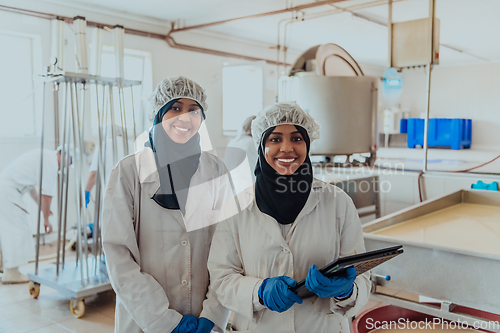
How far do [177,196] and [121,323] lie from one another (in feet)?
1.23

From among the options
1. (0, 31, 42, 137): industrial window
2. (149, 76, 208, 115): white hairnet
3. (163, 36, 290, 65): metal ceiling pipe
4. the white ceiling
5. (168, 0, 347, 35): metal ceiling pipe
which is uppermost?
the white ceiling

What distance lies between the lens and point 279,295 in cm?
91

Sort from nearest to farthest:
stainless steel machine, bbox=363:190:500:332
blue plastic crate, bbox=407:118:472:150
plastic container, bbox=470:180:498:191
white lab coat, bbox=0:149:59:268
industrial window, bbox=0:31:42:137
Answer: stainless steel machine, bbox=363:190:500:332, plastic container, bbox=470:180:498:191, white lab coat, bbox=0:149:59:268, industrial window, bbox=0:31:42:137, blue plastic crate, bbox=407:118:472:150

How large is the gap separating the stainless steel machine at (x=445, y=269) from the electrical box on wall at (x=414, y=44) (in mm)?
1134

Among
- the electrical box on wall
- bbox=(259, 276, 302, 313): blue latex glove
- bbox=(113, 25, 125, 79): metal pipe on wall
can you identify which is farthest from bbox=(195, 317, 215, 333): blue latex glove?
the electrical box on wall

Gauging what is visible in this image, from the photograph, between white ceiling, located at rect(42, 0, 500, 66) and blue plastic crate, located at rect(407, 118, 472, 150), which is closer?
white ceiling, located at rect(42, 0, 500, 66)

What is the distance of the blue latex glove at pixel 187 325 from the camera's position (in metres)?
1.05

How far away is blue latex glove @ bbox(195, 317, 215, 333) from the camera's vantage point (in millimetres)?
1049

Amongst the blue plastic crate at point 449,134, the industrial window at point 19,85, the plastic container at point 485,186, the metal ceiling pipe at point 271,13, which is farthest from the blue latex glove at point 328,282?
the blue plastic crate at point 449,134

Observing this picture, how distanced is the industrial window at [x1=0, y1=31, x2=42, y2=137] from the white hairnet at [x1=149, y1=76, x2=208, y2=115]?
2695 mm

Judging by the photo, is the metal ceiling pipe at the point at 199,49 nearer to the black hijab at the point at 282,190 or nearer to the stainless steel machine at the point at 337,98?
the stainless steel machine at the point at 337,98


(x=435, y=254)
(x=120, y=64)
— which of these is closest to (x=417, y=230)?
(x=435, y=254)

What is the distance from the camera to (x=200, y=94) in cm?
117

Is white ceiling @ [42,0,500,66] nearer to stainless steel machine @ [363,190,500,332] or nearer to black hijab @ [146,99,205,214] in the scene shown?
stainless steel machine @ [363,190,500,332]
